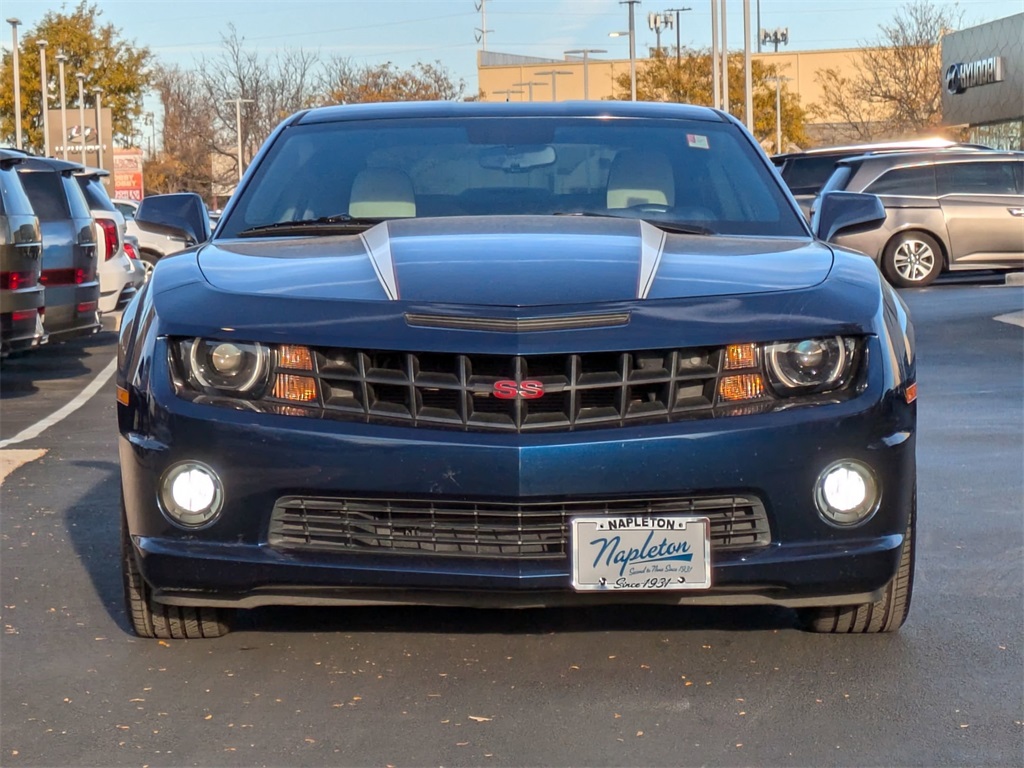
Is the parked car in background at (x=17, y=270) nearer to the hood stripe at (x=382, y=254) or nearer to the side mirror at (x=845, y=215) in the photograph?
the hood stripe at (x=382, y=254)

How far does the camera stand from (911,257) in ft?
68.2

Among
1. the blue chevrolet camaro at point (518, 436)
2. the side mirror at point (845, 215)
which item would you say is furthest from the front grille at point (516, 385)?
the side mirror at point (845, 215)

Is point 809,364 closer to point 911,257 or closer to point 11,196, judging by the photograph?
point 11,196

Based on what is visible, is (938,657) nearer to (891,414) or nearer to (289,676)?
(891,414)

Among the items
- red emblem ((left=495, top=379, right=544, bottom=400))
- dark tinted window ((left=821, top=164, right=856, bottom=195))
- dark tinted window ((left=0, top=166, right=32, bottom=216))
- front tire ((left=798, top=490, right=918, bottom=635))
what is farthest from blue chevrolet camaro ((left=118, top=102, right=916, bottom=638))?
dark tinted window ((left=821, top=164, right=856, bottom=195))

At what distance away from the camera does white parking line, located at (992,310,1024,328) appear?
48.7 ft

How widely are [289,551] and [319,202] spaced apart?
1.69 meters

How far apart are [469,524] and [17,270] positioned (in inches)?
299

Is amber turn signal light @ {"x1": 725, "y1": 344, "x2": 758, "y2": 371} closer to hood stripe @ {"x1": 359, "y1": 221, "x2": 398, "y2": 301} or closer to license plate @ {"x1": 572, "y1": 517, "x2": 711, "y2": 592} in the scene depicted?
license plate @ {"x1": 572, "y1": 517, "x2": 711, "y2": 592}

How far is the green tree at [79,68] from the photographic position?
60781 mm

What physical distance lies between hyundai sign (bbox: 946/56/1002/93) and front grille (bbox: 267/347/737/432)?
43.7m

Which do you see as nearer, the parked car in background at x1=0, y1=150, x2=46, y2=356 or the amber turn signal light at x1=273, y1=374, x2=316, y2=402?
the amber turn signal light at x1=273, y1=374, x2=316, y2=402

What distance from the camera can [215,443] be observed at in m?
3.94

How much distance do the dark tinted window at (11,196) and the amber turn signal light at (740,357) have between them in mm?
7780
